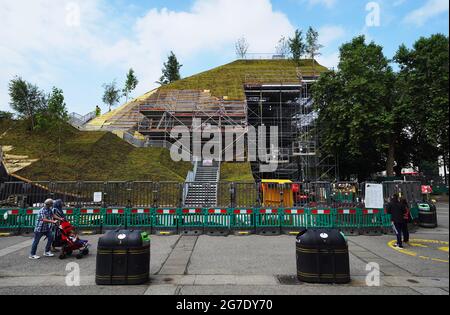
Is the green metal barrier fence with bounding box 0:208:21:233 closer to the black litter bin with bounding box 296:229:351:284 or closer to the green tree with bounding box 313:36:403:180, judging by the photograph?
the black litter bin with bounding box 296:229:351:284

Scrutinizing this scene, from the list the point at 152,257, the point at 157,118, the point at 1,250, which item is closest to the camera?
the point at 152,257

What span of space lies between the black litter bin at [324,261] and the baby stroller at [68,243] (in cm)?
621

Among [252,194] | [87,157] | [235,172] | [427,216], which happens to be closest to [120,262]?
[252,194]

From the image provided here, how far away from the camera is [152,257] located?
353 inches

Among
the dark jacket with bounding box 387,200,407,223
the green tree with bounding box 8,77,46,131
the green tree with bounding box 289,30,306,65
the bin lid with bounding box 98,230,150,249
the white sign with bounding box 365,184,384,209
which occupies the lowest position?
the bin lid with bounding box 98,230,150,249

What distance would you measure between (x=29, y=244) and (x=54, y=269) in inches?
165

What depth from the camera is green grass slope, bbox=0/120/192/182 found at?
2489 centimetres

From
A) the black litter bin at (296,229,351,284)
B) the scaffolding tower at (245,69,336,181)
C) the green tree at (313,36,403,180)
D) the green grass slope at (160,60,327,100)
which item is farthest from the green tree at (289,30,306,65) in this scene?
the black litter bin at (296,229,351,284)

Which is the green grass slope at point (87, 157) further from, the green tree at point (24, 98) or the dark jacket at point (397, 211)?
the dark jacket at point (397, 211)

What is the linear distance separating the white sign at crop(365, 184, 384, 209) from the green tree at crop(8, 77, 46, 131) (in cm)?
3793

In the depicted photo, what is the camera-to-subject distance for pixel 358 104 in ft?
92.6

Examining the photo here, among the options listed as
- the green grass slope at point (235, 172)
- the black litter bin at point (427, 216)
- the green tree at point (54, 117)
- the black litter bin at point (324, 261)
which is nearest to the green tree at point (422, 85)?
the black litter bin at point (427, 216)
